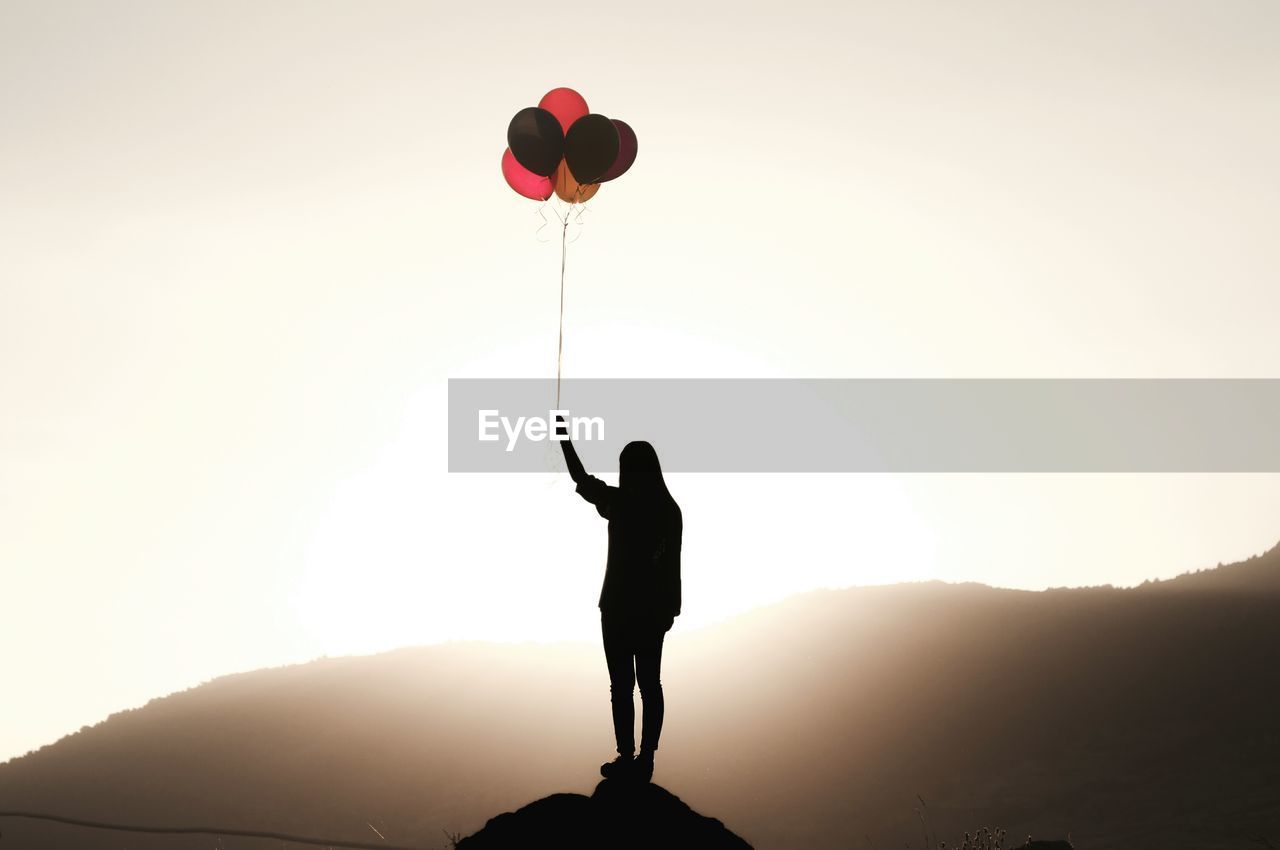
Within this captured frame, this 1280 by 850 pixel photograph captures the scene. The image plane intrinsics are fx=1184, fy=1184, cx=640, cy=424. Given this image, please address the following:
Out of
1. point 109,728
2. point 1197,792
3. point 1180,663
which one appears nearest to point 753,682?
point 1180,663

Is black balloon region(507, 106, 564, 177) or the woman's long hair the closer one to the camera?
the woman's long hair

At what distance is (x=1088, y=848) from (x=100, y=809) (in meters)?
34.2

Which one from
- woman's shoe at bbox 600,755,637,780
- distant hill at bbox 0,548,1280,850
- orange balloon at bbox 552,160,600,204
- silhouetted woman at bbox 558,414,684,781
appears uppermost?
orange balloon at bbox 552,160,600,204

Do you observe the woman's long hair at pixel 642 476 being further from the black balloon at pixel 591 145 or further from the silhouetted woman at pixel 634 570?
the black balloon at pixel 591 145

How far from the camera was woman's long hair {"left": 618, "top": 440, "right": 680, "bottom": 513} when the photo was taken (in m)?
9.33

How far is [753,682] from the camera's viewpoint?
51531 mm

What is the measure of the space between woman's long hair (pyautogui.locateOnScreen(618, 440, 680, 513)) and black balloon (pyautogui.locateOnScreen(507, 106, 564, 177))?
11.9 feet

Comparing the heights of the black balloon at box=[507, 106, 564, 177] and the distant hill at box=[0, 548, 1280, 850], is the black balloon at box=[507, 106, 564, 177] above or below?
above

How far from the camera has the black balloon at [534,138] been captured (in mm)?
11484

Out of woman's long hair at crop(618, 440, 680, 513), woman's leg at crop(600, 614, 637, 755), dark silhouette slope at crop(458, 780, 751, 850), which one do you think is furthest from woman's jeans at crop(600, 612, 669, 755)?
woman's long hair at crop(618, 440, 680, 513)

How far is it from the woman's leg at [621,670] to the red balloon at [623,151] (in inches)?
192

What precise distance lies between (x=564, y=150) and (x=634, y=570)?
458cm

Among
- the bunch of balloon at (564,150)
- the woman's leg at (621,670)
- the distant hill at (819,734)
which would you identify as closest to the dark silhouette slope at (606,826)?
the woman's leg at (621,670)

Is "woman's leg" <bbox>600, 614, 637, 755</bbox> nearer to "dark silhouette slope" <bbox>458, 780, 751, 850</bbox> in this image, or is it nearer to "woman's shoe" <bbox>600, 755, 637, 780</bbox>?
"woman's shoe" <bbox>600, 755, 637, 780</bbox>
